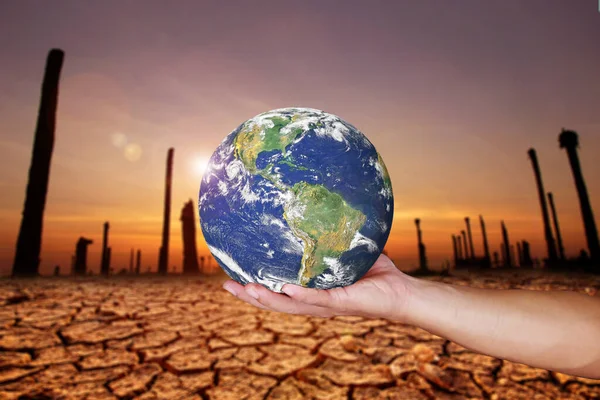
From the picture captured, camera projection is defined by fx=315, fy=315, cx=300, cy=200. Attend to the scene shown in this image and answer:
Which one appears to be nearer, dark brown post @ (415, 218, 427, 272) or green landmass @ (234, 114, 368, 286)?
green landmass @ (234, 114, 368, 286)

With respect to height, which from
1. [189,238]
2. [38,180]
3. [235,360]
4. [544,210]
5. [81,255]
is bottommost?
[235,360]

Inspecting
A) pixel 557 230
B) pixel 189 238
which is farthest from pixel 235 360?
pixel 557 230

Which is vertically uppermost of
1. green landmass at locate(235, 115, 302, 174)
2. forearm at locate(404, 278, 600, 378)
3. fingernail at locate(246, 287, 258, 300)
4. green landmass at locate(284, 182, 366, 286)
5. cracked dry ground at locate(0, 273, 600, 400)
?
green landmass at locate(235, 115, 302, 174)

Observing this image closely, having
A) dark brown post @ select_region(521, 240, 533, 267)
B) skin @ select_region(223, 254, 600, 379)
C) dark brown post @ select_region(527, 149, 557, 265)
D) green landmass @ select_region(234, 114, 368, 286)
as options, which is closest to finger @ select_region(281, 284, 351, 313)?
skin @ select_region(223, 254, 600, 379)

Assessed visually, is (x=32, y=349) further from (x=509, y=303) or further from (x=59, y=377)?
(x=509, y=303)

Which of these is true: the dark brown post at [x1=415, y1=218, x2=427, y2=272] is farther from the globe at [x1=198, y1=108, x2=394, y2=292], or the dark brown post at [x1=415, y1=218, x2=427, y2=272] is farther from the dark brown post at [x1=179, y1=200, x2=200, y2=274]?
the globe at [x1=198, y1=108, x2=394, y2=292]

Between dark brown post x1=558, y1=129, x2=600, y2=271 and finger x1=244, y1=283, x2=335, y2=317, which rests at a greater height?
dark brown post x1=558, y1=129, x2=600, y2=271

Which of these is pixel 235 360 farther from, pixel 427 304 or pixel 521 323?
pixel 521 323
